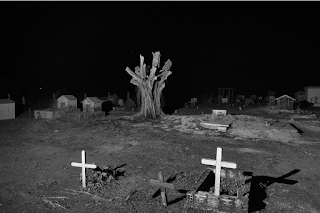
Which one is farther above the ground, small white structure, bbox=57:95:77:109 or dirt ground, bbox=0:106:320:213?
small white structure, bbox=57:95:77:109

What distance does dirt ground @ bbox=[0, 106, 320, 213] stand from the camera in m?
9.55

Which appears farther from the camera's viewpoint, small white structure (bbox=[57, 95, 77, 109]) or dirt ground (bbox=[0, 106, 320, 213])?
small white structure (bbox=[57, 95, 77, 109])

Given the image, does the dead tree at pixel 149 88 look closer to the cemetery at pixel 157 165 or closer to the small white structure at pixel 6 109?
the cemetery at pixel 157 165

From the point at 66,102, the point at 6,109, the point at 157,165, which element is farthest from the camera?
the point at 66,102

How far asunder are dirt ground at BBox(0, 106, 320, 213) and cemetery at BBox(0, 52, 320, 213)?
5cm

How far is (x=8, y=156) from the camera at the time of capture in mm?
15414

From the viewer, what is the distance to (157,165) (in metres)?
13.8

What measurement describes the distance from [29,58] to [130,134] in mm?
76772

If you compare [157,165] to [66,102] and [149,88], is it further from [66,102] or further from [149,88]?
[66,102]

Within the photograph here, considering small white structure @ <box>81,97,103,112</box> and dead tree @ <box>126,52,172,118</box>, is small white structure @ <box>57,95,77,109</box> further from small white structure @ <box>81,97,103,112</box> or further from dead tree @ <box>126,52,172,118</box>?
dead tree @ <box>126,52,172,118</box>

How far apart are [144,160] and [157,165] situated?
1206 mm

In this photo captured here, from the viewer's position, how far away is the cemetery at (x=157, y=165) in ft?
30.1

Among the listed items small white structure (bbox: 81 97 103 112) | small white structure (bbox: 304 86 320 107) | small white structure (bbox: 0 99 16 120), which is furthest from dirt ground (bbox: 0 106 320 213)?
small white structure (bbox: 304 86 320 107)

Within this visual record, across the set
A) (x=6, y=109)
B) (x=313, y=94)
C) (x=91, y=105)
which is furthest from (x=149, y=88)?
(x=313, y=94)
